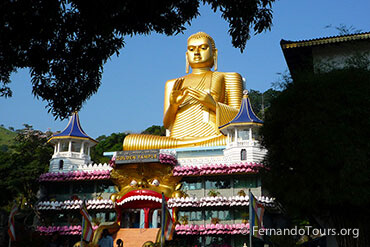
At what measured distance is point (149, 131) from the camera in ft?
176

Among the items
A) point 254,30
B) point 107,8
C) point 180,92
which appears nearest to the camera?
point 107,8

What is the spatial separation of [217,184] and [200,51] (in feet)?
36.7

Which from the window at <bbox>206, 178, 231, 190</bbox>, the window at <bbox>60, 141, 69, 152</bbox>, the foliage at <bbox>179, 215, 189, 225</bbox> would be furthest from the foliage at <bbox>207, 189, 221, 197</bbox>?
the window at <bbox>60, 141, 69, 152</bbox>

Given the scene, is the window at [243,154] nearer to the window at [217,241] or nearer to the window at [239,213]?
the window at [239,213]

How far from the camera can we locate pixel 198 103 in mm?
28828

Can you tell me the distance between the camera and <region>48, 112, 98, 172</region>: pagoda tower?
87.8 ft

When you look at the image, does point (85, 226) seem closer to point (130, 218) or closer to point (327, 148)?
point (130, 218)

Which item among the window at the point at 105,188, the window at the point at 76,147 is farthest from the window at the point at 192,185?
the window at the point at 76,147

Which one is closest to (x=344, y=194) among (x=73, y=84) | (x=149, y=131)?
(x=73, y=84)

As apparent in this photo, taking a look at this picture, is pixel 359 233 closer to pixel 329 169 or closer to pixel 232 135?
pixel 329 169

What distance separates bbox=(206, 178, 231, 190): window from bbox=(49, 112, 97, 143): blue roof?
8.05 meters

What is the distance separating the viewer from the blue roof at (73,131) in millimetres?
26969

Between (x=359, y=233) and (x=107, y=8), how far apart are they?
931cm

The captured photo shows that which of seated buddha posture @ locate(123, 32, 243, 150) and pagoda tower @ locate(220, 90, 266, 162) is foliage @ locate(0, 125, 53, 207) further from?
pagoda tower @ locate(220, 90, 266, 162)
